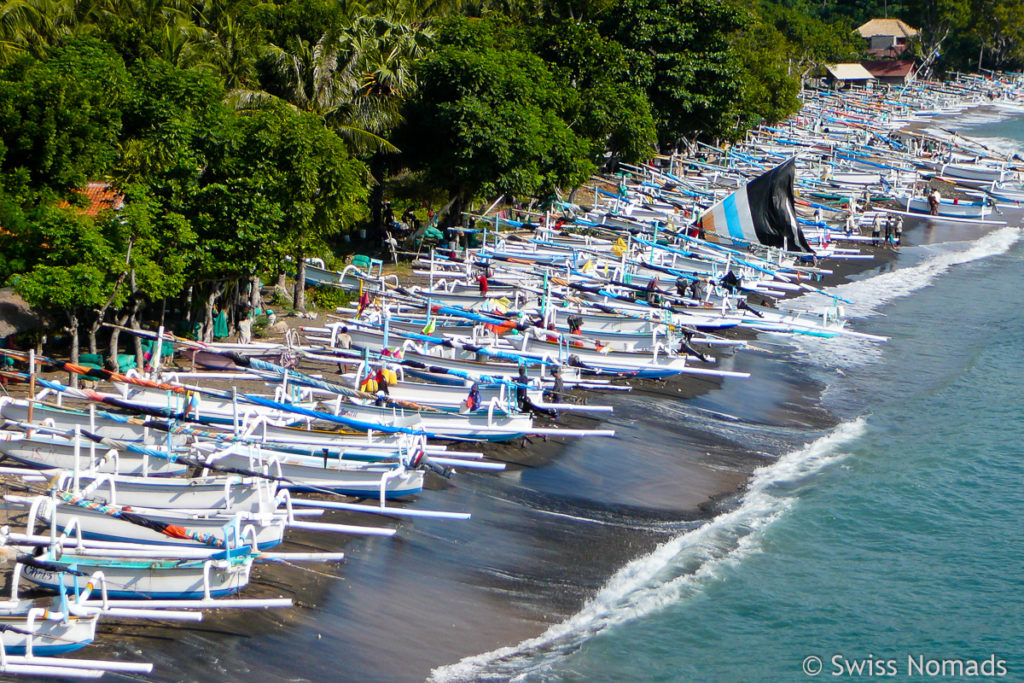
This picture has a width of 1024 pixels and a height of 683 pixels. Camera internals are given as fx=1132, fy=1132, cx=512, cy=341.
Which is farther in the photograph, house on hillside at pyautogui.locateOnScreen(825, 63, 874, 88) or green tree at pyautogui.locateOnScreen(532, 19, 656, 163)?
house on hillside at pyautogui.locateOnScreen(825, 63, 874, 88)

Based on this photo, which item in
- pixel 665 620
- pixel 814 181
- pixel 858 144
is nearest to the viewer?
pixel 665 620

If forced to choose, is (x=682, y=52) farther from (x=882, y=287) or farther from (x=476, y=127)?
(x=476, y=127)

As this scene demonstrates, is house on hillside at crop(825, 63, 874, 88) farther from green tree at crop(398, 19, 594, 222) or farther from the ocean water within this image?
the ocean water

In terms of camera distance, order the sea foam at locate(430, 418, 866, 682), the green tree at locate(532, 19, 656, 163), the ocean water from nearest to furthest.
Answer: the sea foam at locate(430, 418, 866, 682)
the ocean water
the green tree at locate(532, 19, 656, 163)

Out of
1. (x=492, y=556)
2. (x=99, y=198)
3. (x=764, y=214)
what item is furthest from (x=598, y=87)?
(x=492, y=556)

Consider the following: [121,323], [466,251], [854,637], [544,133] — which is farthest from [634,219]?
[854,637]

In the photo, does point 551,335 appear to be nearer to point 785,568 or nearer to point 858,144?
point 785,568

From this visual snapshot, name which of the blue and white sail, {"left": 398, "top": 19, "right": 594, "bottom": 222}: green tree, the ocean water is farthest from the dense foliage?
the ocean water
